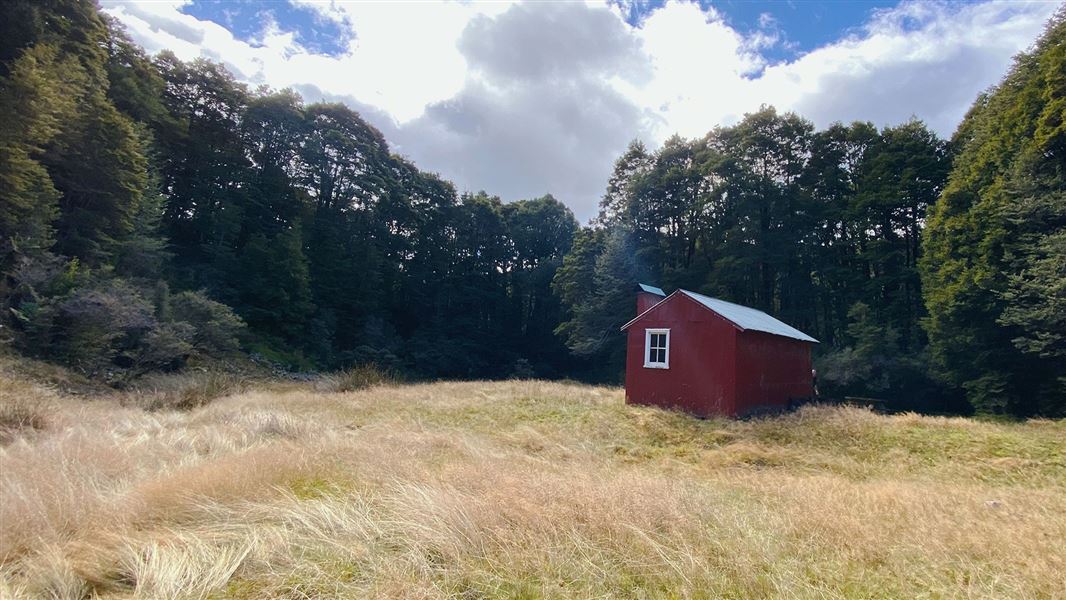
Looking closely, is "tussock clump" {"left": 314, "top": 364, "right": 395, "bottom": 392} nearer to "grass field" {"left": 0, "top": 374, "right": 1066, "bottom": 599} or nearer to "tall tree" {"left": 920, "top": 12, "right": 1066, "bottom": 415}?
"grass field" {"left": 0, "top": 374, "right": 1066, "bottom": 599}

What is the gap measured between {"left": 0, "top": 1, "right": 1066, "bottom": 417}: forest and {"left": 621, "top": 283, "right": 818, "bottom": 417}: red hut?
9.29 metres

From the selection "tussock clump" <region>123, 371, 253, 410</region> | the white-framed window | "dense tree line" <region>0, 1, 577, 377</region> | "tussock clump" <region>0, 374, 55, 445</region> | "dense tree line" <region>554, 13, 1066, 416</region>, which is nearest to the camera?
"tussock clump" <region>0, 374, 55, 445</region>

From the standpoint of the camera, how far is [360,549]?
351cm

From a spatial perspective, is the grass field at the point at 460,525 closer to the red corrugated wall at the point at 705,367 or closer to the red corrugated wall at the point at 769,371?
the red corrugated wall at the point at 705,367

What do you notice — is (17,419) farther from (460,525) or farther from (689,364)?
(689,364)

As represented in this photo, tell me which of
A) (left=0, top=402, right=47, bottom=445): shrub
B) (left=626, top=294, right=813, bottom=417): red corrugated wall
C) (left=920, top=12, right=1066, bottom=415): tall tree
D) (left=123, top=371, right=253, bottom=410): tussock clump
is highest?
(left=920, top=12, right=1066, bottom=415): tall tree

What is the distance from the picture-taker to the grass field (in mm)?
3164

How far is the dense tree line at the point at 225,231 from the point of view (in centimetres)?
1554

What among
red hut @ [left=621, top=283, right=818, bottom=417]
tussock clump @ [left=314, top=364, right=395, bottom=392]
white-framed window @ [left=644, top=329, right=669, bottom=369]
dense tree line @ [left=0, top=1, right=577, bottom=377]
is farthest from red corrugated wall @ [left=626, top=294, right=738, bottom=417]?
dense tree line @ [left=0, top=1, right=577, bottom=377]

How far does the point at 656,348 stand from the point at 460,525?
12.7 metres

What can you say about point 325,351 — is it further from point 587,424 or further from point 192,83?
point 587,424

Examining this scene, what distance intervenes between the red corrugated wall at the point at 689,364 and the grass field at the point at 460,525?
6.30 metres

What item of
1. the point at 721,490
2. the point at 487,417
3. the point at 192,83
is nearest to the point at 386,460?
the point at 721,490

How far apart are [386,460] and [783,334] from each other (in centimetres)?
1485
